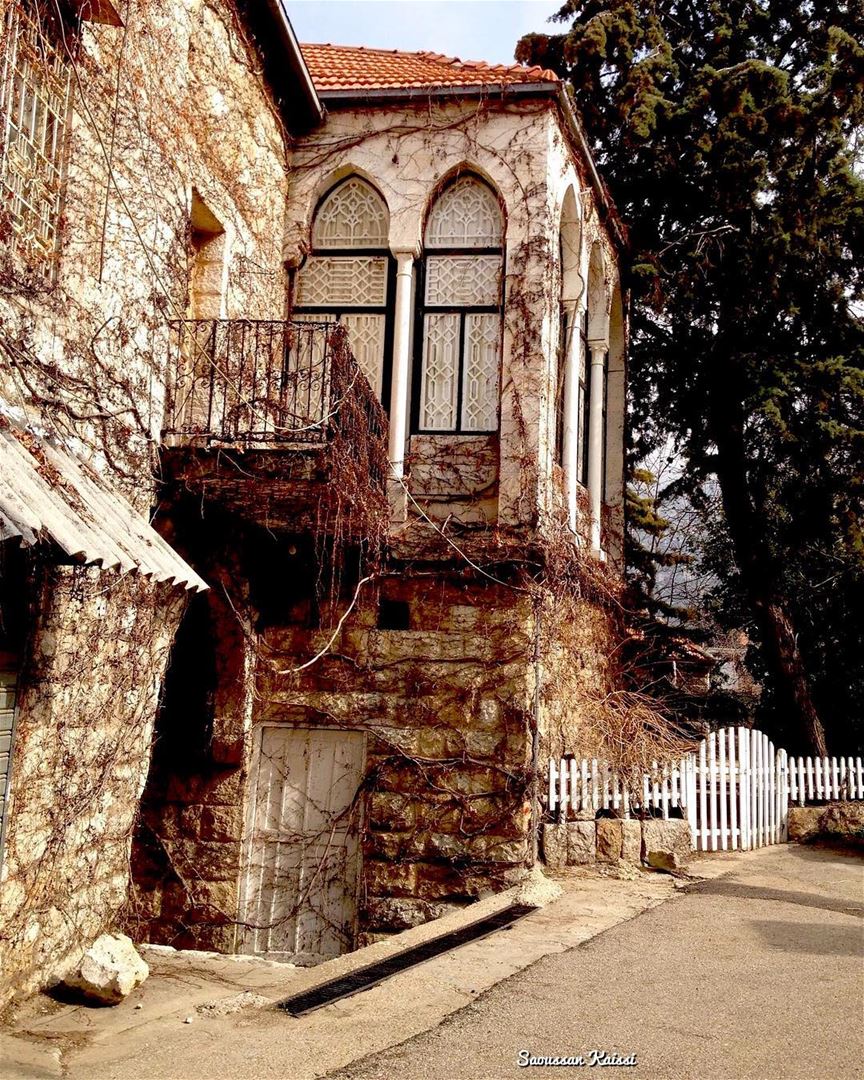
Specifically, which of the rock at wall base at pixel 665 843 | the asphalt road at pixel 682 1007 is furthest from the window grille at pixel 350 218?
the asphalt road at pixel 682 1007

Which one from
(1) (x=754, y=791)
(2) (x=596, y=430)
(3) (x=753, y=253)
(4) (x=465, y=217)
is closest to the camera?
(4) (x=465, y=217)

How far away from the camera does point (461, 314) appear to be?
11055mm

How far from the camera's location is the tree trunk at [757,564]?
15.2 metres

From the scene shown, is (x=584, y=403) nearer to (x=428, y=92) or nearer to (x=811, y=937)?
(x=428, y=92)

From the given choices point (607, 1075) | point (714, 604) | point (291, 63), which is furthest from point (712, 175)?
point (607, 1075)

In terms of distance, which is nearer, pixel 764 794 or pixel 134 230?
pixel 134 230

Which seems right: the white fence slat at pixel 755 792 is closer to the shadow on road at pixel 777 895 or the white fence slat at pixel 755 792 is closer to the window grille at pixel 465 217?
the shadow on road at pixel 777 895

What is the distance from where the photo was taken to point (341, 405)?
28.0ft

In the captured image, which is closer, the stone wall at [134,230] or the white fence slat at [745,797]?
the stone wall at [134,230]

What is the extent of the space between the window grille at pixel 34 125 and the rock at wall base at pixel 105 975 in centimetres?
433

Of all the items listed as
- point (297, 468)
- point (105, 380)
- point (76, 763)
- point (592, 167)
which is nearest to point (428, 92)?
point (592, 167)

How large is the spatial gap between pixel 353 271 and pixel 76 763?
6.28 meters

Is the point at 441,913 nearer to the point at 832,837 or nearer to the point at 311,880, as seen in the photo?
the point at 311,880

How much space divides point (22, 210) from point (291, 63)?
484 centimetres
